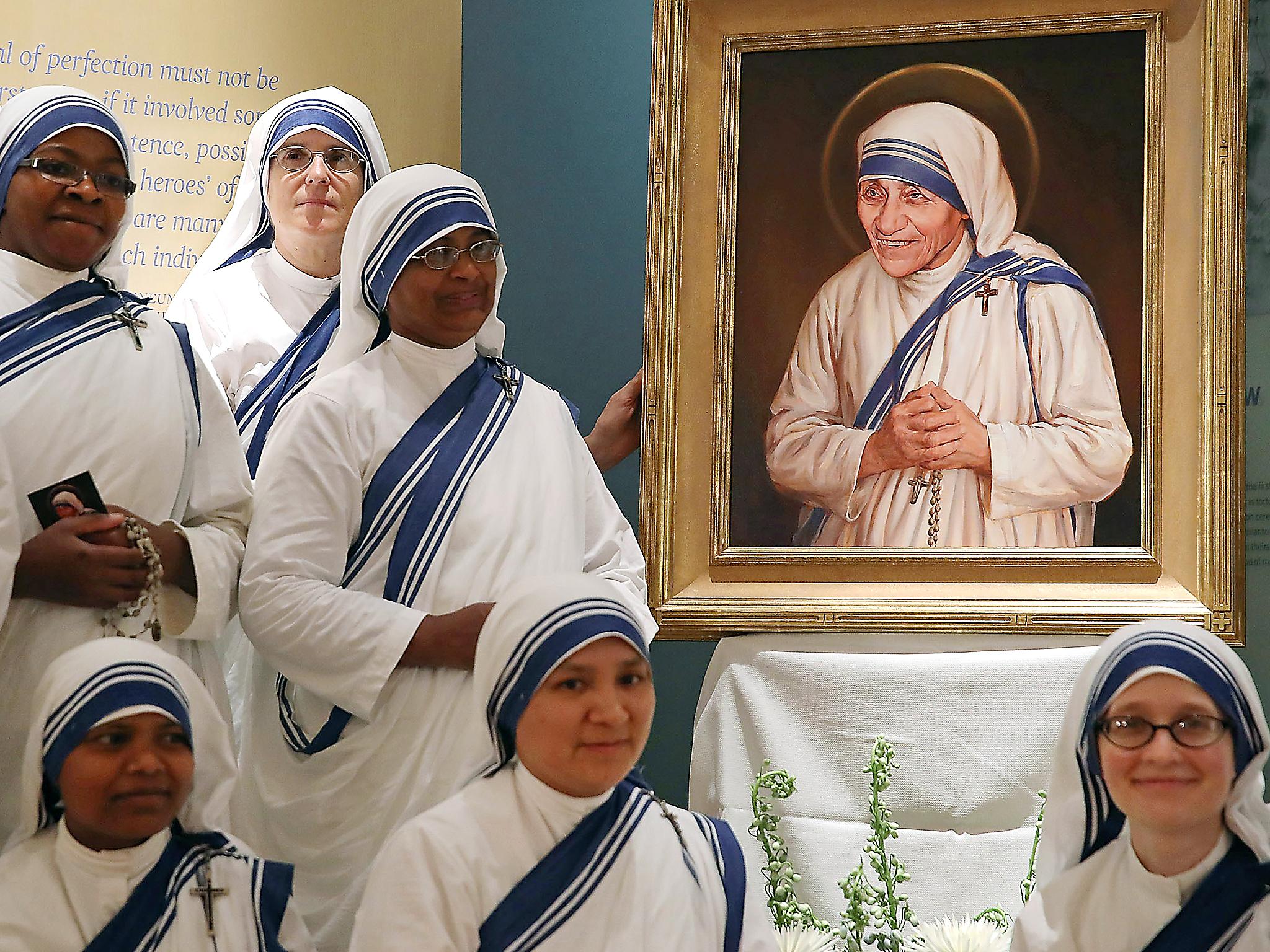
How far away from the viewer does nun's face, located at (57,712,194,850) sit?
2307 millimetres

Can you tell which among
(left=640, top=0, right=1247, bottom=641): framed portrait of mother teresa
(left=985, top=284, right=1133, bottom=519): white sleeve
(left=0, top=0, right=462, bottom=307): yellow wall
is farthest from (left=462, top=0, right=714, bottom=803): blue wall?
(left=985, top=284, right=1133, bottom=519): white sleeve

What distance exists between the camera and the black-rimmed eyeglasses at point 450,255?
2.93 meters

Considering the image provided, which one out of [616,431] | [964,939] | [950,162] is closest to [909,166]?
[950,162]

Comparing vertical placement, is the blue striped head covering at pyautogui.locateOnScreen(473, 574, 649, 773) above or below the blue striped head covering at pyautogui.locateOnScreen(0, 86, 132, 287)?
below

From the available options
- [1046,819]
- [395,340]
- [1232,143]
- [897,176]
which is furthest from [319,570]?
[1232,143]

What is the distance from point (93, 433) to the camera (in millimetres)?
2758

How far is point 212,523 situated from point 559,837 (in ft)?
3.56

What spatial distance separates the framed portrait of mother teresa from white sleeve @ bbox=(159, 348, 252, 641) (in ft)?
3.47

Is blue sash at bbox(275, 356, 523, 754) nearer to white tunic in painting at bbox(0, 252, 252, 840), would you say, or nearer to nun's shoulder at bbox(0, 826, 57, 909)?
white tunic in painting at bbox(0, 252, 252, 840)

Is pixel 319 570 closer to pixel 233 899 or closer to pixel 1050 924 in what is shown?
pixel 233 899

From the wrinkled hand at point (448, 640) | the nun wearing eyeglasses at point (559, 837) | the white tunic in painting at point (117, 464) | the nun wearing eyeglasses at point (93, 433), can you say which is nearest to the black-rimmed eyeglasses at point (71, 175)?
the nun wearing eyeglasses at point (93, 433)

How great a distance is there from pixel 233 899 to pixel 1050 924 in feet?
4.25

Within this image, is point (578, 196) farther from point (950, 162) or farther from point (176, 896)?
point (176, 896)

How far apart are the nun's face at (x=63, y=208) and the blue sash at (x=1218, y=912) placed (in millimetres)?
2236
